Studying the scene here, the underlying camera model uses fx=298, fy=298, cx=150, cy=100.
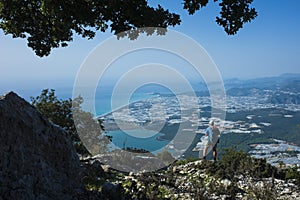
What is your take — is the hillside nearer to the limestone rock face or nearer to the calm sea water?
the limestone rock face

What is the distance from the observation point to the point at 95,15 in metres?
8.76

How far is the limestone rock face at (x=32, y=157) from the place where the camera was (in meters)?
5.11

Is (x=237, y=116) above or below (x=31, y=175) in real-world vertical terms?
below

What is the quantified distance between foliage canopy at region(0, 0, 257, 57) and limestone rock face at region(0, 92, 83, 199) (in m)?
3.07

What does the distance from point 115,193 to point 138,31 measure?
4.46m

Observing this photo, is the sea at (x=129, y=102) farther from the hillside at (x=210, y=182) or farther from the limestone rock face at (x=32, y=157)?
the limestone rock face at (x=32, y=157)

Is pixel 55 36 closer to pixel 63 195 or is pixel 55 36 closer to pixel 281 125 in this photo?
pixel 63 195

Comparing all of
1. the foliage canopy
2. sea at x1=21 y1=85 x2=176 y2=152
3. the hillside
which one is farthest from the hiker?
the foliage canopy

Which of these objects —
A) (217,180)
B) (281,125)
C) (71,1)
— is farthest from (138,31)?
(281,125)

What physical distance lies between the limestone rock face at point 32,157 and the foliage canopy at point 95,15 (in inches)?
121

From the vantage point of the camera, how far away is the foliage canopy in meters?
7.98

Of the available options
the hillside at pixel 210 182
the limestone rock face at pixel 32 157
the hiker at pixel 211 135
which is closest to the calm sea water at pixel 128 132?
the hiker at pixel 211 135

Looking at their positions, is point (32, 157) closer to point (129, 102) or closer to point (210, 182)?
point (210, 182)

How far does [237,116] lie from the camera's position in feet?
450
